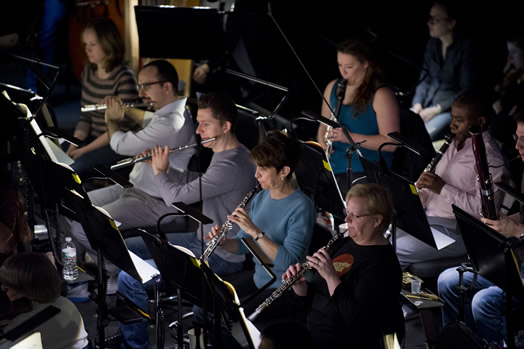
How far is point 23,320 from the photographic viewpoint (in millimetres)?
2912

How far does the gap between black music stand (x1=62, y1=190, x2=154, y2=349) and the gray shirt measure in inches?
25.7

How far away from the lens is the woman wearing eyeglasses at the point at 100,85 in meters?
4.89

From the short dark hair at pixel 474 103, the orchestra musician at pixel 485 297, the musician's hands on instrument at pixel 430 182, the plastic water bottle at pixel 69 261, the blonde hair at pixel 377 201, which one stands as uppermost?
the short dark hair at pixel 474 103

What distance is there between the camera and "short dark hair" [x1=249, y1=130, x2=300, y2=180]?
3.26 m

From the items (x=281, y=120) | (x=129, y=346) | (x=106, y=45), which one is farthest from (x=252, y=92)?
(x=129, y=346)

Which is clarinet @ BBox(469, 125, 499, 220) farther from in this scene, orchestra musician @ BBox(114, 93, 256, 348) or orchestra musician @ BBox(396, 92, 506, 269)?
orchestra musician @ BBox(114, 93, 256, 348)

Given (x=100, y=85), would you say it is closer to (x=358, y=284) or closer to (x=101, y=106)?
(x=101, y=106)

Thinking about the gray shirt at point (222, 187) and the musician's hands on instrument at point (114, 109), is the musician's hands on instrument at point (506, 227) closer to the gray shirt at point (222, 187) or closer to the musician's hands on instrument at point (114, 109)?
the gray shirt at point (222, 187)

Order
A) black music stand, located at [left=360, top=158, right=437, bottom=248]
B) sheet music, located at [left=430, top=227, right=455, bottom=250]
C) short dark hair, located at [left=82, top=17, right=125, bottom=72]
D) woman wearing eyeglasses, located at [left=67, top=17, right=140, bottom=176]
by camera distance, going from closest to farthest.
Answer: black music stand, located at [left=360, top=158, right=437, bottom=248]
sheet music, located at [left=430, top=227, right=455, bottom=250]
woman wearing eyeglasses, located at [left=67, top=17, right=140, bottom=176]
short dark hair, located at [left=82, top=17, right=125, bottom=72]

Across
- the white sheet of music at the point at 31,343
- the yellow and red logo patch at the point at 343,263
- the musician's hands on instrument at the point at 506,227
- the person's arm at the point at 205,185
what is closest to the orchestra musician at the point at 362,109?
the person's arm at the point at 205,185

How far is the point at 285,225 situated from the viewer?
324 centimetres

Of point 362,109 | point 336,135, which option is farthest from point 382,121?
point 336,135

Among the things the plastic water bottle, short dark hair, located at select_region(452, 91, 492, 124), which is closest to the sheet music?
short dark hair, located at select_region(452, 91, 492, 124)

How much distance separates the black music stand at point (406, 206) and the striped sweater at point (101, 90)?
2.13 meters
